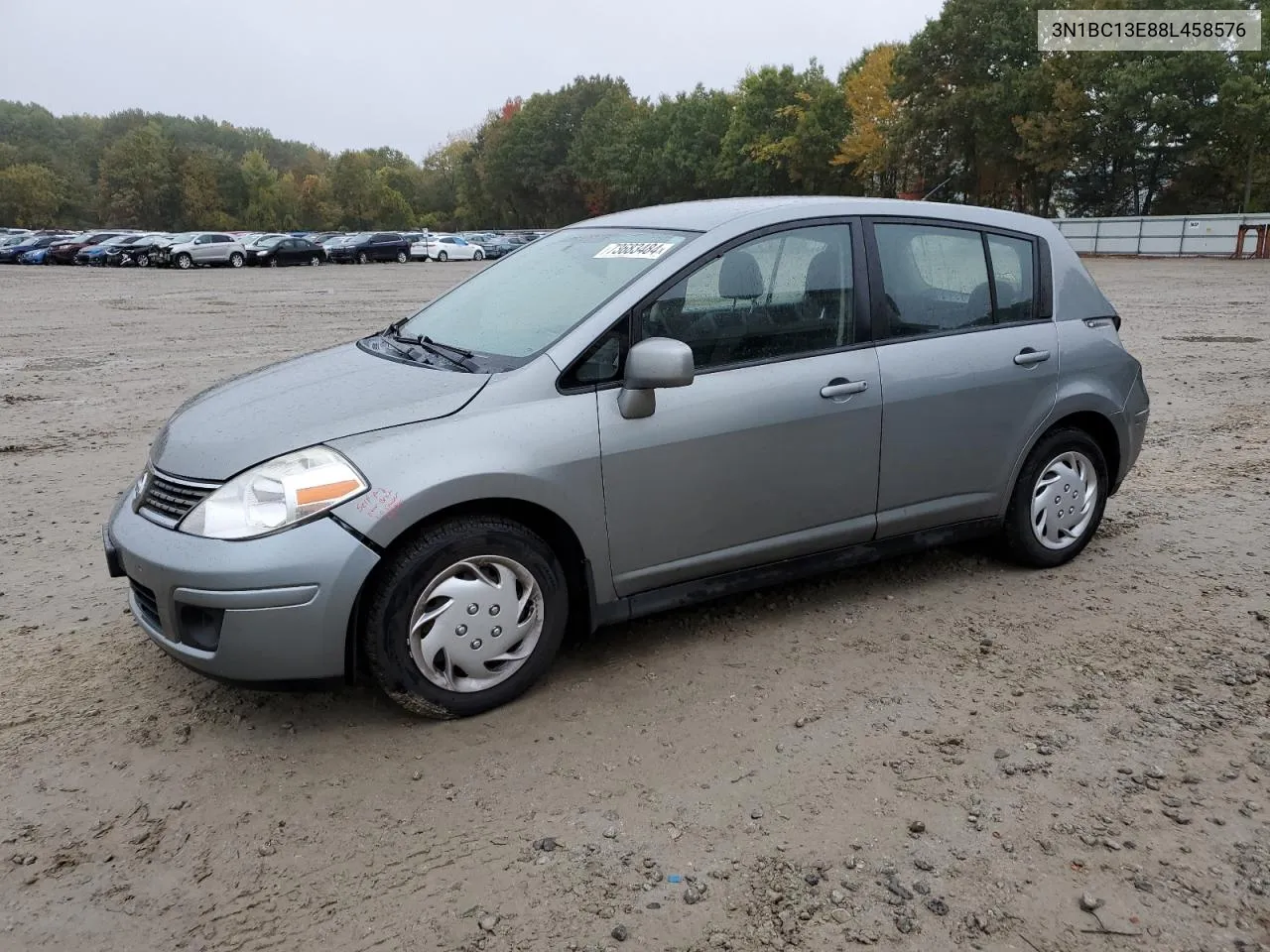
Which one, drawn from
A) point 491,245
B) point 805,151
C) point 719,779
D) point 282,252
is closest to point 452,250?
point 491,245

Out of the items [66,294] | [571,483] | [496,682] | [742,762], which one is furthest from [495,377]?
[66,294]

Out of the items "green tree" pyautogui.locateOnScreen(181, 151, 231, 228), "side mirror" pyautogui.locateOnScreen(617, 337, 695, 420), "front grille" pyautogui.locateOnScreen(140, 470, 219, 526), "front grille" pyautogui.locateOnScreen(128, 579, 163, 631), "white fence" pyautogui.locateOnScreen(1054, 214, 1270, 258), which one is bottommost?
"white fence" pyautogui.locateOnScreen(1054, 214, 1270, 258)

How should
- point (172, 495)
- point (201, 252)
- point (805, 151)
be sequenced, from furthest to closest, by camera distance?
point (805, 151) < point (201, 252) < point (172, 495)

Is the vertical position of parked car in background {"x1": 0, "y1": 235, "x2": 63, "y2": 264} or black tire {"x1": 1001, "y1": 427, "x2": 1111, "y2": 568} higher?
parked car in background {"x1": 0, "y1": 235, "x2": 63, "y2": 264}

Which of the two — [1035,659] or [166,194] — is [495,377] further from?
[166,194]

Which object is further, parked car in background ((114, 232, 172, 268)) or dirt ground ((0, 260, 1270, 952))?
parked car in background ((114, 232, 172, 268))

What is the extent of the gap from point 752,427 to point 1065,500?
1947 millimetres

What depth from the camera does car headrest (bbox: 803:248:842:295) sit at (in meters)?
4.14

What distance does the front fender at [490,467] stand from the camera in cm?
322

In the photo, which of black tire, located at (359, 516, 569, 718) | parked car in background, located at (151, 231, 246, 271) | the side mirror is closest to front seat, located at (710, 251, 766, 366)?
the side mirror

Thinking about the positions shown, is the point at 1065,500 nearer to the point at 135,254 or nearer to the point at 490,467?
the point at 490,467

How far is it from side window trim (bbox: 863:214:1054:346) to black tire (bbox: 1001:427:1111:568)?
58 cm

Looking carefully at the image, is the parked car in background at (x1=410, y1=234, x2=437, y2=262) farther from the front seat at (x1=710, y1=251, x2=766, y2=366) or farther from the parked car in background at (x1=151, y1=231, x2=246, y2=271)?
the front seat at (x1=710, y1=251, x2=766, y2=366)

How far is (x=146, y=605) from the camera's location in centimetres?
342
